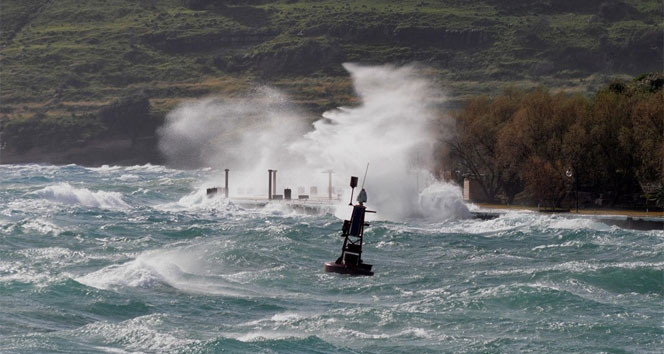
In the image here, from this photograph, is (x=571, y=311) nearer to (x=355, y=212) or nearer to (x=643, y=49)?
(x=355, y=212)

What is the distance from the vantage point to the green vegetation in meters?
68.1

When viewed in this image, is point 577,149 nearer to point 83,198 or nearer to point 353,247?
point 83,198

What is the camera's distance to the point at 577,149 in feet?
228

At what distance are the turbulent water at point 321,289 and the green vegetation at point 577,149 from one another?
8940 millimetres

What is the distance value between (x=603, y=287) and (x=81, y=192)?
47.4 metres

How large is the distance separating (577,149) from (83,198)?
28.2m

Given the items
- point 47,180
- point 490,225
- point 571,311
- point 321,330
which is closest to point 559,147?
point 490,225

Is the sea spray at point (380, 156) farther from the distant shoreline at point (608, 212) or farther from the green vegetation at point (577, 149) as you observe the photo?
the green vegetation at point (577, 149)

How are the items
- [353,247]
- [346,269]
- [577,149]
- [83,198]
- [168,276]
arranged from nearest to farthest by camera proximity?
[346,269] → [353,247] → [168,276] → [577,149] → [83,198]

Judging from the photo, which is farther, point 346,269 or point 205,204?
point 205,204

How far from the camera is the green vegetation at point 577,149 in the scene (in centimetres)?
6812

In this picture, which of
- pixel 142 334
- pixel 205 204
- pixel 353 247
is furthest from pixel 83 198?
pixel 142 334

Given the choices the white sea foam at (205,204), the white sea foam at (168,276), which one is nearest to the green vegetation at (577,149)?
the white sea foam at (205,204)

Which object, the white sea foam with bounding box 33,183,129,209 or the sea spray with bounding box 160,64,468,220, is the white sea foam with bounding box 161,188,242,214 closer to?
the white sea foam with bounding box 33,183,129,209
